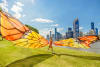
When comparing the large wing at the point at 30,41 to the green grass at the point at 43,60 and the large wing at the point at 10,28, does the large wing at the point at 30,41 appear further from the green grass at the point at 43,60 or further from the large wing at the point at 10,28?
the green grass at the point at 43,60

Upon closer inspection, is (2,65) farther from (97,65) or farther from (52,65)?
(97,65)

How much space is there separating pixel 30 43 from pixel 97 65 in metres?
6.50

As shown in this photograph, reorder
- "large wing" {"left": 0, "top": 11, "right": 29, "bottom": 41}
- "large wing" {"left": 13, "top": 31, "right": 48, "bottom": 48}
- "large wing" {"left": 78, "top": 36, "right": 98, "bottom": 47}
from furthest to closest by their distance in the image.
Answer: "large wing" {"left": 78, "top": 36, "right": 98, "bottom": 47}
"large wing" {"left": 13, "top": 31, "right": 48, "bottom": 48}
"large wing" {"left": 0, "top": 11, "right": 29, "bottom": 41}

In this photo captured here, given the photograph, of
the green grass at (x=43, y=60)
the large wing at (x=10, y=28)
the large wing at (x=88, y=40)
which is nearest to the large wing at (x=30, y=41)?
the large wing at (x=10, y=28)

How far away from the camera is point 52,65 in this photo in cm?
991

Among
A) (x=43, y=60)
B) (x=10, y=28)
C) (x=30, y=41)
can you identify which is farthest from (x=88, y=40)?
(x=10, y=28)

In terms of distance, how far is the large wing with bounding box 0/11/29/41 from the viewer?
25.7 ft

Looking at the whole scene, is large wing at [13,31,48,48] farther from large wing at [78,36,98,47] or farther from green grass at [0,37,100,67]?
large wing at [78,36,98,47]

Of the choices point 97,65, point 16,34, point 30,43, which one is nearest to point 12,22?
point 16,34

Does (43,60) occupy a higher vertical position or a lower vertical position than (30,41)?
lower

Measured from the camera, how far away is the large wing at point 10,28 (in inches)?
308

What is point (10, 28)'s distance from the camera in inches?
323

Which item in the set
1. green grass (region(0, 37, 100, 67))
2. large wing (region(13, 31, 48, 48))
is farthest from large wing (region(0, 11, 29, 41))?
green grass (region(0, 37, 100, 67))

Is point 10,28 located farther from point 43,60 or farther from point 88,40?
point 88,40
